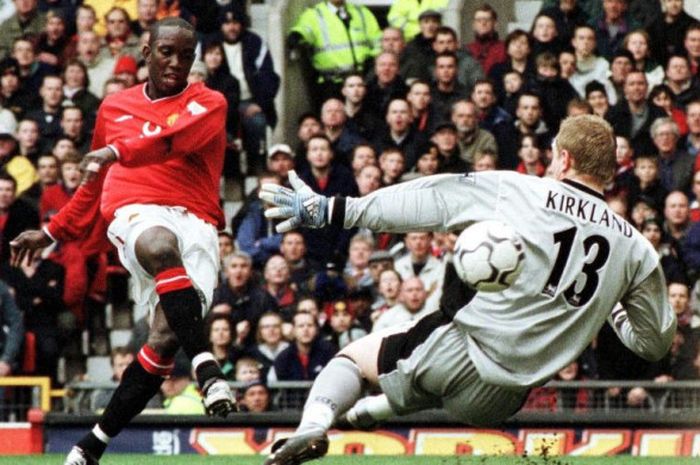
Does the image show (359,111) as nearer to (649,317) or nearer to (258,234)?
(258,234)

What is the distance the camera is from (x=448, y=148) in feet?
52.5

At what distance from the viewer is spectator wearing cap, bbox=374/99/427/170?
16266 millimetres

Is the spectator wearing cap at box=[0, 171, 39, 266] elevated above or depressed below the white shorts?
below

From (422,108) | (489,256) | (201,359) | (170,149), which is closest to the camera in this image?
(489,256)

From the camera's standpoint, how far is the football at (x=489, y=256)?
25.3 feet

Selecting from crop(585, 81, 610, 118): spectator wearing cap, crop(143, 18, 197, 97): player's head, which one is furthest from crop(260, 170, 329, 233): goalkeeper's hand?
crop(585, 81, 610, 118): spectator wearing cap

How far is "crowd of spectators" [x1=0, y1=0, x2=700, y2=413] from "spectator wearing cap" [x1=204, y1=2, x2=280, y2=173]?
0.07 feet

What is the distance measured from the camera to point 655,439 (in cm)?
1302

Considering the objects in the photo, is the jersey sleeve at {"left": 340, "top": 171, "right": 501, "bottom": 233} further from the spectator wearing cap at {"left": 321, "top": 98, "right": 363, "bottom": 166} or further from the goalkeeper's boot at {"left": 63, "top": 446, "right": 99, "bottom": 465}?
the spectator wearing cap at {"left": 321, "top": 98, "right": 363, "bottom": 166}

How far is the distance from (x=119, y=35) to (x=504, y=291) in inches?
426

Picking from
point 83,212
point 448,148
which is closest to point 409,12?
point 448,148

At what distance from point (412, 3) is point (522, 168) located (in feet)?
9.91

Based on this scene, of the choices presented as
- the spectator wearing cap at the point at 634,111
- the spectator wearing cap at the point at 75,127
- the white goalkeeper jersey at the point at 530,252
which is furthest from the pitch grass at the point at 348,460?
the spectator wearing cap at the point at 75,127

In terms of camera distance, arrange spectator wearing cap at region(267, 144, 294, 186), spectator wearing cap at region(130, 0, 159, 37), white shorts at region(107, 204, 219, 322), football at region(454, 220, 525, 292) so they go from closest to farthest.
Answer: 1. football at region(454, 220, 525, 292)
2. white shorts at region(107, 204, 219, 322)
3. spectator wearing cap at region(267, 144, 294, 186)
4. spectator wearing cap at region(130, 0, 159, 37)
